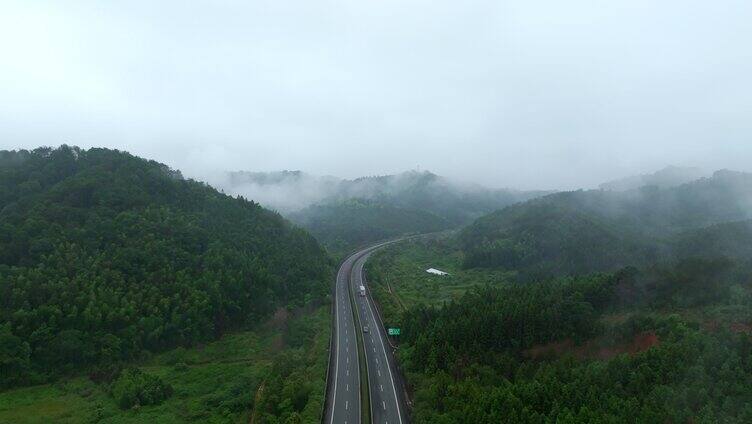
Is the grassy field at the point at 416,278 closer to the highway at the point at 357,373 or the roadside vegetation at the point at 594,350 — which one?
the highway at the point at 357,373

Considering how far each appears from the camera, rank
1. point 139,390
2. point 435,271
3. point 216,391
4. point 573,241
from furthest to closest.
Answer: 1. point 573,241
2. point 435,271
3. point 216,391
4. point 139,390

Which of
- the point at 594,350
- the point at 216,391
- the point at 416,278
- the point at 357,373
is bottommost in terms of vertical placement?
the point at 594,350

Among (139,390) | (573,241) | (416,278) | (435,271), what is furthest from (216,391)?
(573,241)

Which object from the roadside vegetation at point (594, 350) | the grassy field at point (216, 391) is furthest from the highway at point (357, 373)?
the roadside vegetation at point (594, 350)

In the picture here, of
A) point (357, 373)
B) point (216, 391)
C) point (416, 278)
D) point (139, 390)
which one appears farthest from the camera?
point (416, 278)

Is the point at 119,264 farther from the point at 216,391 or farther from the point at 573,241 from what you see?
the point at 573,241

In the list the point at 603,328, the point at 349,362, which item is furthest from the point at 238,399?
the point at 603,328
